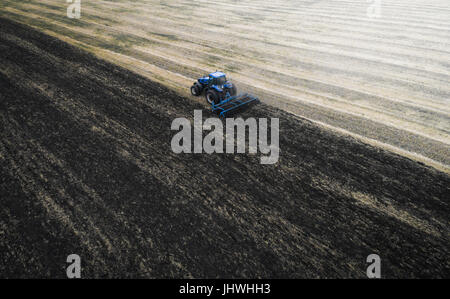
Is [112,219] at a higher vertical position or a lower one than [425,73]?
lower

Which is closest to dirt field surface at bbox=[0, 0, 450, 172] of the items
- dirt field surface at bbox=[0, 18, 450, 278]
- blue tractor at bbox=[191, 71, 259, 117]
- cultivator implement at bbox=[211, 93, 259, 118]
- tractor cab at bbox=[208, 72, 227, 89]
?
cultivator implement at bbox=[211, 93, 259, 118]

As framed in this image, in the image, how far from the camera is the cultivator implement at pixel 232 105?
26.7ft

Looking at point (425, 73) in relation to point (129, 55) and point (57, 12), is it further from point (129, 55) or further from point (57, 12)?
point (57, 12)

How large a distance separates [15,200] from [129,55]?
9.04m

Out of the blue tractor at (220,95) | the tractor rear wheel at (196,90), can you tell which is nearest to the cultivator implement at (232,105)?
the blue tractor at (220,95)

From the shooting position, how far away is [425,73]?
11.7 m

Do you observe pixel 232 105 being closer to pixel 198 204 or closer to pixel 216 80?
pixel 216 80

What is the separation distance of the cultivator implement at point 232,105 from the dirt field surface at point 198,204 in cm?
48

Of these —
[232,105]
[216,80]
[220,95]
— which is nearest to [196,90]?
[216,80]

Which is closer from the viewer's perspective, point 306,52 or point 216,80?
point 216,80

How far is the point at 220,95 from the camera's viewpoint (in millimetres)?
8477

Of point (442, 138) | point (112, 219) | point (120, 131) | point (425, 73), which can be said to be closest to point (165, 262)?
point (112, 219)

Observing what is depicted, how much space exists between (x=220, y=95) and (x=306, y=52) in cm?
781

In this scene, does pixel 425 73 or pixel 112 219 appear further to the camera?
pixel 425 73
